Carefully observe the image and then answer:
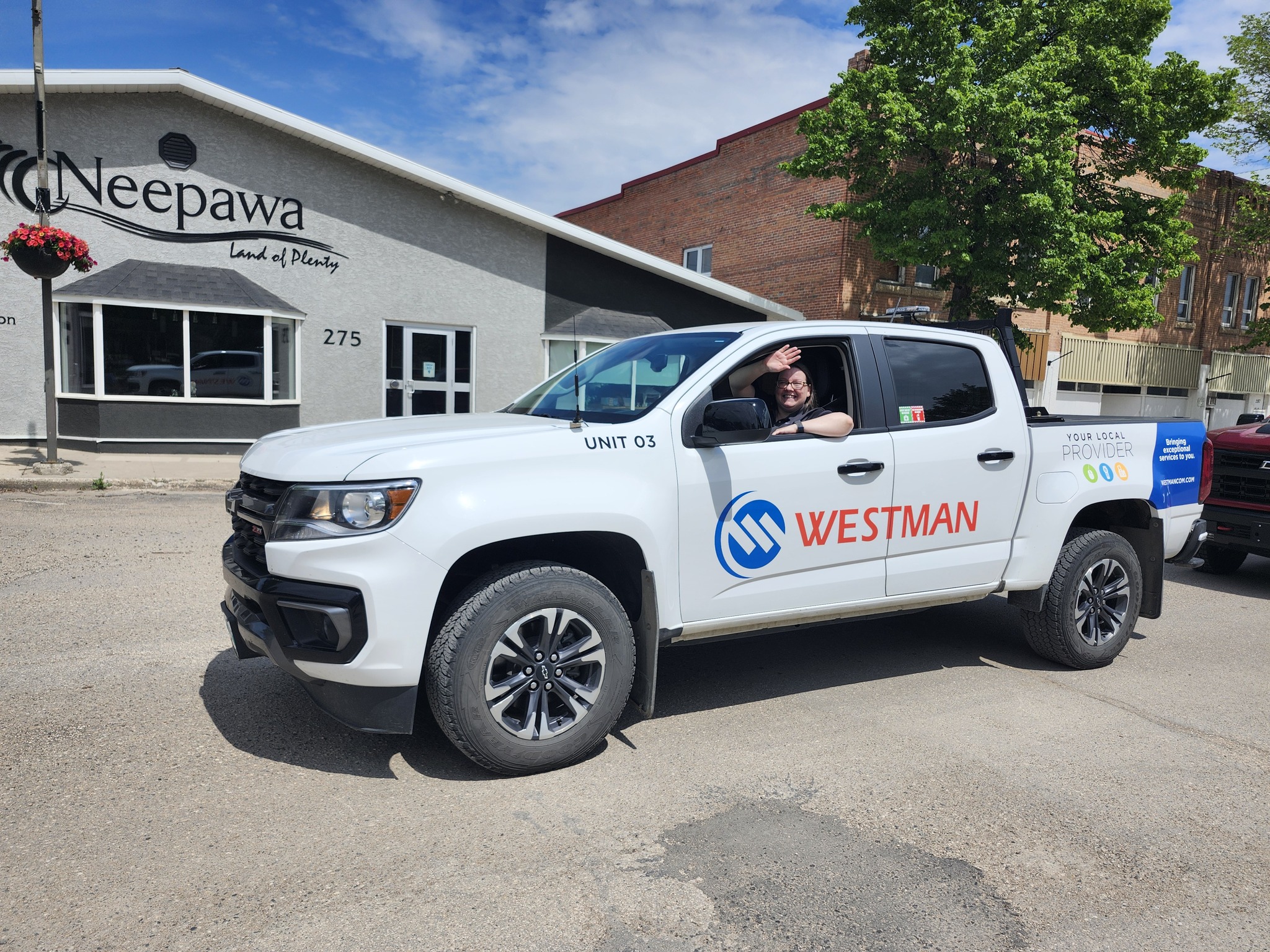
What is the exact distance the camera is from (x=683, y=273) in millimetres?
18625

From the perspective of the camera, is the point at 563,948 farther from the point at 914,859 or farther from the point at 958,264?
the point at 958,264

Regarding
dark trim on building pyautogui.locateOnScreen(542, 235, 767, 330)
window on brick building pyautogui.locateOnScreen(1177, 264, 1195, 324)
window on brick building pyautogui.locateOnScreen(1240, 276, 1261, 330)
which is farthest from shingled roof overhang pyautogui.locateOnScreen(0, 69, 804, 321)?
window on brick building pyautogui.locateOnScreen(1240, 276, 1261, 330)

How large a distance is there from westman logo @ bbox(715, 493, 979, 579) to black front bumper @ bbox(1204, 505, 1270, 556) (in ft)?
16.1

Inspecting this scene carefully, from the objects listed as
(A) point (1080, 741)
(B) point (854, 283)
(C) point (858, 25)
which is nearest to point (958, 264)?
(B) point (854, 283)

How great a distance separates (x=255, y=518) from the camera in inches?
141

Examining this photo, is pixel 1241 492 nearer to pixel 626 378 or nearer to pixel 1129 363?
pixel 626 378

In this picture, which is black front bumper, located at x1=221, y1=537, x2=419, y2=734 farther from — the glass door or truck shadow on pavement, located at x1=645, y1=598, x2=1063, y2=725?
the glass door

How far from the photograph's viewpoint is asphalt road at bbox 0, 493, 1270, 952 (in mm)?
2650

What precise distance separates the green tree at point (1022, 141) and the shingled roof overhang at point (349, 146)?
9.98 feet

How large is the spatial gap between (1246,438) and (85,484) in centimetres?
1325

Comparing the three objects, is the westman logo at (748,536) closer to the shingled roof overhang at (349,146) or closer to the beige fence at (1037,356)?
the shingled roof overhang at (349,146)

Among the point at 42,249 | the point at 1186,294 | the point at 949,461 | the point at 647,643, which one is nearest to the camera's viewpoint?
the point at 647,643

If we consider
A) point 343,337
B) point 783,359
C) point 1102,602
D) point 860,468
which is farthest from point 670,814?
point 343,337

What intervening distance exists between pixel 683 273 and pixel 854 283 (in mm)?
4955
